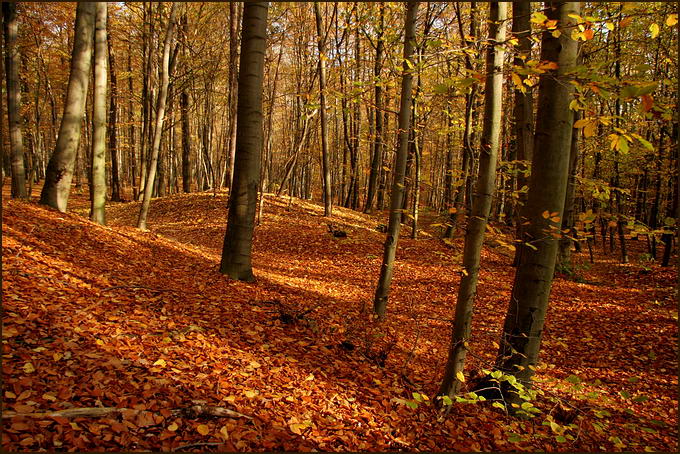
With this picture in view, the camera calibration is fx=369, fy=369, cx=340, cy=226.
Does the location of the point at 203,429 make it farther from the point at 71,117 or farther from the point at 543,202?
the point at 71,117

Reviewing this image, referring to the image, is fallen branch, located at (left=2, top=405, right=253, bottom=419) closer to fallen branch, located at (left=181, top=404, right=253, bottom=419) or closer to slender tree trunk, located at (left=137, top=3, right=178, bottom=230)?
fallen branch, located at (left=181, top=404, right=253, bottom=419)

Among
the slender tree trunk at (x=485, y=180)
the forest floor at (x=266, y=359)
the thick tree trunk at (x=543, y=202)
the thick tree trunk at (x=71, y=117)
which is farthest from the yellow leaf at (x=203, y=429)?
the thick tree trunk at (x=71, y=117)

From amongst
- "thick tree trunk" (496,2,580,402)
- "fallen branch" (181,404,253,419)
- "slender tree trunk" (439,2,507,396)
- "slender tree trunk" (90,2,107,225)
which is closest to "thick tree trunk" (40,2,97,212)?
"slender tree trunk" (90,2,107,225)

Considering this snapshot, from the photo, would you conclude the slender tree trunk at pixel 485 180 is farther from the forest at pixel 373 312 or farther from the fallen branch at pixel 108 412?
the fallen branch at pixel 108 412

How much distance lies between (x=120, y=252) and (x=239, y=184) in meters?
2.76

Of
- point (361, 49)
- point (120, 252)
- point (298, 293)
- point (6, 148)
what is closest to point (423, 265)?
point (298, 293)

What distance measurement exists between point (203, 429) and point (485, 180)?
11.1ft

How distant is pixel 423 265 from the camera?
1222 centimetres

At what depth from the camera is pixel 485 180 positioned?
3.69 metres

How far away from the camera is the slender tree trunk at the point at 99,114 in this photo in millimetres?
8922

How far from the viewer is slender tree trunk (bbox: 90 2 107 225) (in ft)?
29.3

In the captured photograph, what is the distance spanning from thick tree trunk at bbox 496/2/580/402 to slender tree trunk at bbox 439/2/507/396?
16.6 inches

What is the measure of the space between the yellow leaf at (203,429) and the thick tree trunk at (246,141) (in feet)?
13.3

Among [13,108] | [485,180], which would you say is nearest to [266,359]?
[485,180]
